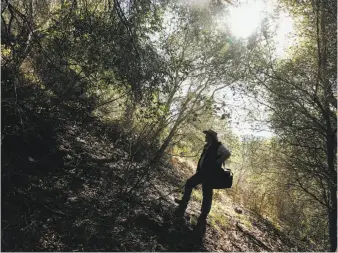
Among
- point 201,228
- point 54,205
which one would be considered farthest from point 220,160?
point 54,205

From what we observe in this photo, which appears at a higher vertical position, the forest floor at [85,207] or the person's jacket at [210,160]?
the person's jacket at [210,160]

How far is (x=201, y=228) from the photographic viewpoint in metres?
6.06

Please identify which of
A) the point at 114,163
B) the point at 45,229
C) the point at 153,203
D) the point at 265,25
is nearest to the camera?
the point at 45,229

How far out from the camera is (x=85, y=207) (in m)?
5.11

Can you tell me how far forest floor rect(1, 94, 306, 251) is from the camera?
4242 mm

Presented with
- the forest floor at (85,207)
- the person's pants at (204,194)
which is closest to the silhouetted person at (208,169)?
the person's pants at (204,194)

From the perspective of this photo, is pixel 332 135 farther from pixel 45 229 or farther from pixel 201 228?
pixel 45 229

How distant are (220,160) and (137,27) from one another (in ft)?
9.62

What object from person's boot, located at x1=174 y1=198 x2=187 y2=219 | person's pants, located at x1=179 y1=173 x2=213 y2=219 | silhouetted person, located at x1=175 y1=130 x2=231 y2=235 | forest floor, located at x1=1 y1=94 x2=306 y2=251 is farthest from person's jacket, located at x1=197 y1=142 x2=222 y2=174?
forest floor, located at x1=1 y1=94 x2=306 y2=251

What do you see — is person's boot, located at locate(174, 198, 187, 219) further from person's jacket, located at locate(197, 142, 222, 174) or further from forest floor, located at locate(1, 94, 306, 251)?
person's jacket, located at locate(197, 142, 222, 174)

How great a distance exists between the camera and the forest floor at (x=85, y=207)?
4242 millimetres

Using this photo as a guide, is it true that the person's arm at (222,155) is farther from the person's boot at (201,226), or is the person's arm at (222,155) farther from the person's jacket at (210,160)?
the person's boot at (201,226)

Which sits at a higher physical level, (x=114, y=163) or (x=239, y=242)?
(x=114, y=163)

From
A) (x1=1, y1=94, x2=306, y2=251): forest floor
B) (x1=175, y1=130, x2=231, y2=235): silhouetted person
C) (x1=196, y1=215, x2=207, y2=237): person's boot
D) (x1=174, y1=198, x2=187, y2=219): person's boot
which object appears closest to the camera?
(x1=1, y1=94, x2=306, y2=251): forest floor
